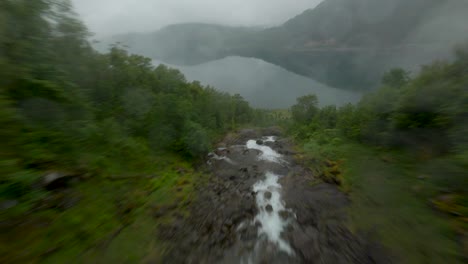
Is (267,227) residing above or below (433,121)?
below

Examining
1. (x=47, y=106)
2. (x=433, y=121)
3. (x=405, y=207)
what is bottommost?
(x=405, y=207)

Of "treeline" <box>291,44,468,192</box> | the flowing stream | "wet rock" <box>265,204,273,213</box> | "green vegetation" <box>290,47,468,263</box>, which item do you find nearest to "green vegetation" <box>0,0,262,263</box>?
the flowing stream

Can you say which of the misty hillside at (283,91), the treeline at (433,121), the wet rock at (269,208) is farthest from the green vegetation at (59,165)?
the misty hillside at (283,91)

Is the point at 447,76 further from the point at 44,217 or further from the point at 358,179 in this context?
the point at 44,217

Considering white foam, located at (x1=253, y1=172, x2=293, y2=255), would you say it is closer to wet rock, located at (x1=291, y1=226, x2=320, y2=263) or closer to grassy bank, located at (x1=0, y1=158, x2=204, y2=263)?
wet rock, located at (x1=291, y1=226, x2=320, y2=263)

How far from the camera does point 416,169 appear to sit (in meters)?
8.96

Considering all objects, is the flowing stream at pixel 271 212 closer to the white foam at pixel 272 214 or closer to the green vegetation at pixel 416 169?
the white foam at pixel 272 214

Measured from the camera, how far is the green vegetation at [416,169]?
5781mm

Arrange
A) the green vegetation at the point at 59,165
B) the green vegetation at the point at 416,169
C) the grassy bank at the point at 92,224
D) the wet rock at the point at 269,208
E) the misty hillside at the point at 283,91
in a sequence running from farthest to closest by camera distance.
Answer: the misty hillside at the point at 283,91, the wet rock at the point at 269,208, the green vegetation at the point at 416,169, the green vegetation at the point at 59,165, the grassy bank at the point at 92,224

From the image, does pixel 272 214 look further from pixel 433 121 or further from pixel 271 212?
pixel 433 121

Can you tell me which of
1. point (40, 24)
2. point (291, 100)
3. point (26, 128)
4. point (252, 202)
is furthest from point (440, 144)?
point (291, 100)

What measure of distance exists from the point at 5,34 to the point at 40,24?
162cm

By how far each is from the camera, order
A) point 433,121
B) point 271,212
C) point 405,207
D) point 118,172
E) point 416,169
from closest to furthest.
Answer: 1. point 405,207
2. point 416,169
3. point 433,121
4. point 271,212
5. point 118,172

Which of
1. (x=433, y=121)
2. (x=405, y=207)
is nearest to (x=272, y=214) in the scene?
(x=405, y=207)
